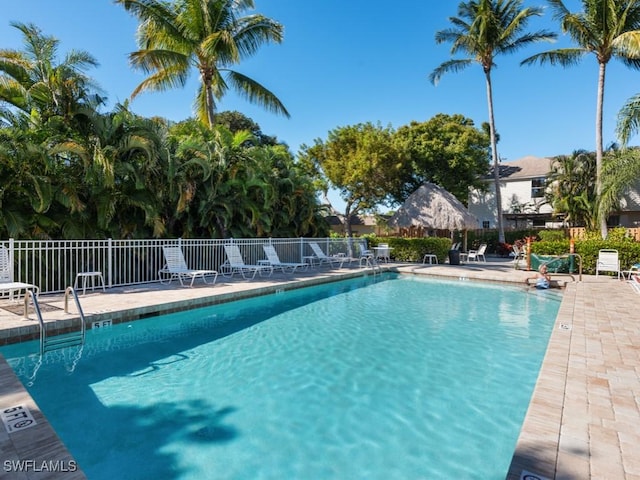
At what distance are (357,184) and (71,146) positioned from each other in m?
17.3

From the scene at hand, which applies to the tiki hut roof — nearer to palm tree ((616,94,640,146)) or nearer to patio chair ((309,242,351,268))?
patio chair ((309,242,351,268))

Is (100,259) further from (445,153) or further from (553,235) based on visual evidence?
(553,235)

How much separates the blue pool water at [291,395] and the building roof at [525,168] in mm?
29162

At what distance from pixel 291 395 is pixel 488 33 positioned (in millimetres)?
25336

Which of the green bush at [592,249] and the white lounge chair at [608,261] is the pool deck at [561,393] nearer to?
the white lounge chair at [608,261]

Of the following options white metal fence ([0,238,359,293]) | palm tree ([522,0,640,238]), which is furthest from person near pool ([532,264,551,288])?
white metal fence ([0,238,359,293])

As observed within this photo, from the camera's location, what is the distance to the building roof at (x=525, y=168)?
32.6 m

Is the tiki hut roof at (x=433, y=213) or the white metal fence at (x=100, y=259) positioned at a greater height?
the tiki hut roof at (x=433, y=213)

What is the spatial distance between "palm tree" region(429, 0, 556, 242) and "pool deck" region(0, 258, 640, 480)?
19.5 m

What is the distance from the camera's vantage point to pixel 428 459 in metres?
3.21

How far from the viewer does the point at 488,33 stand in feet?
73.0

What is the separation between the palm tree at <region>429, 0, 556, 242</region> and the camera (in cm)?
2191

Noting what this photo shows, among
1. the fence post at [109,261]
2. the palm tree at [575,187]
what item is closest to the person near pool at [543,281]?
the fence post at [109,261]

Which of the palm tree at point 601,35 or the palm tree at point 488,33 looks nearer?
the palm tree at point 601,35
